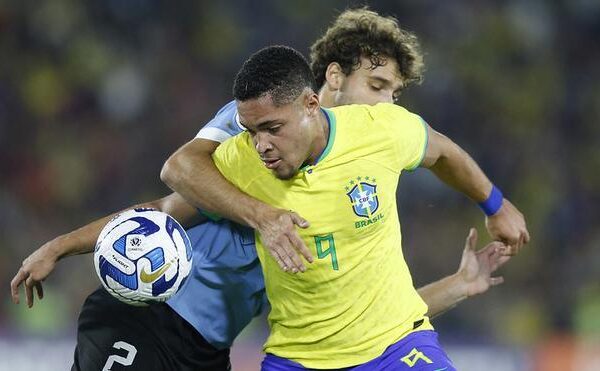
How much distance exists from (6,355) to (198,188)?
3979mm

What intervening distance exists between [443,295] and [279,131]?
1.40 metres

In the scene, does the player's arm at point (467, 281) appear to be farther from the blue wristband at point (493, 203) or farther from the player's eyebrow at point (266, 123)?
the player's eyebrow at point (266, 123)

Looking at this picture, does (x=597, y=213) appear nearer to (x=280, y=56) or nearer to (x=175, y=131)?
(x=175, y=131)

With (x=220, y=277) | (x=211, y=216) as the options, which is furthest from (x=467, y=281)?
(x=211, y=216)

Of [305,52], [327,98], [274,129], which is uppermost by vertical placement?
[305,52]

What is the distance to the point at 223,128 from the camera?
4.41 metres

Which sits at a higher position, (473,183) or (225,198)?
(473,183)

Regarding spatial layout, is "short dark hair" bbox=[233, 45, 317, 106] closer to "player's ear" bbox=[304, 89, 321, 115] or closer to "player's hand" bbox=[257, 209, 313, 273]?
"player's ear" bbox=[304, 89, 321, 115]

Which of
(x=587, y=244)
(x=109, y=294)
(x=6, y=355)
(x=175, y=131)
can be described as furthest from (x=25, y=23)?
(x=109, y=294)

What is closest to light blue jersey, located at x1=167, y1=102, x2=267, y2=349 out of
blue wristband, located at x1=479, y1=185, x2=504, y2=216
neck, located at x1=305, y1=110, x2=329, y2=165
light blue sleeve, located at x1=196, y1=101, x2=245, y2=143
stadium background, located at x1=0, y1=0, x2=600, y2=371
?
light blue sleeve, located at x1=196, y1=101, x2=245, y2=143

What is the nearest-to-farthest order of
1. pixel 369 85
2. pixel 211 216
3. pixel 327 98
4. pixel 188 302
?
pixel 211 216, pixel 188 302, pixel 369 85, pixel 327 98

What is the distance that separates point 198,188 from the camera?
4.13m

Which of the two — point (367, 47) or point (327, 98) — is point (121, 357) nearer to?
point (327, 98)

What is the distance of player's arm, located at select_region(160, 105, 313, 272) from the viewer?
3.76 metres
